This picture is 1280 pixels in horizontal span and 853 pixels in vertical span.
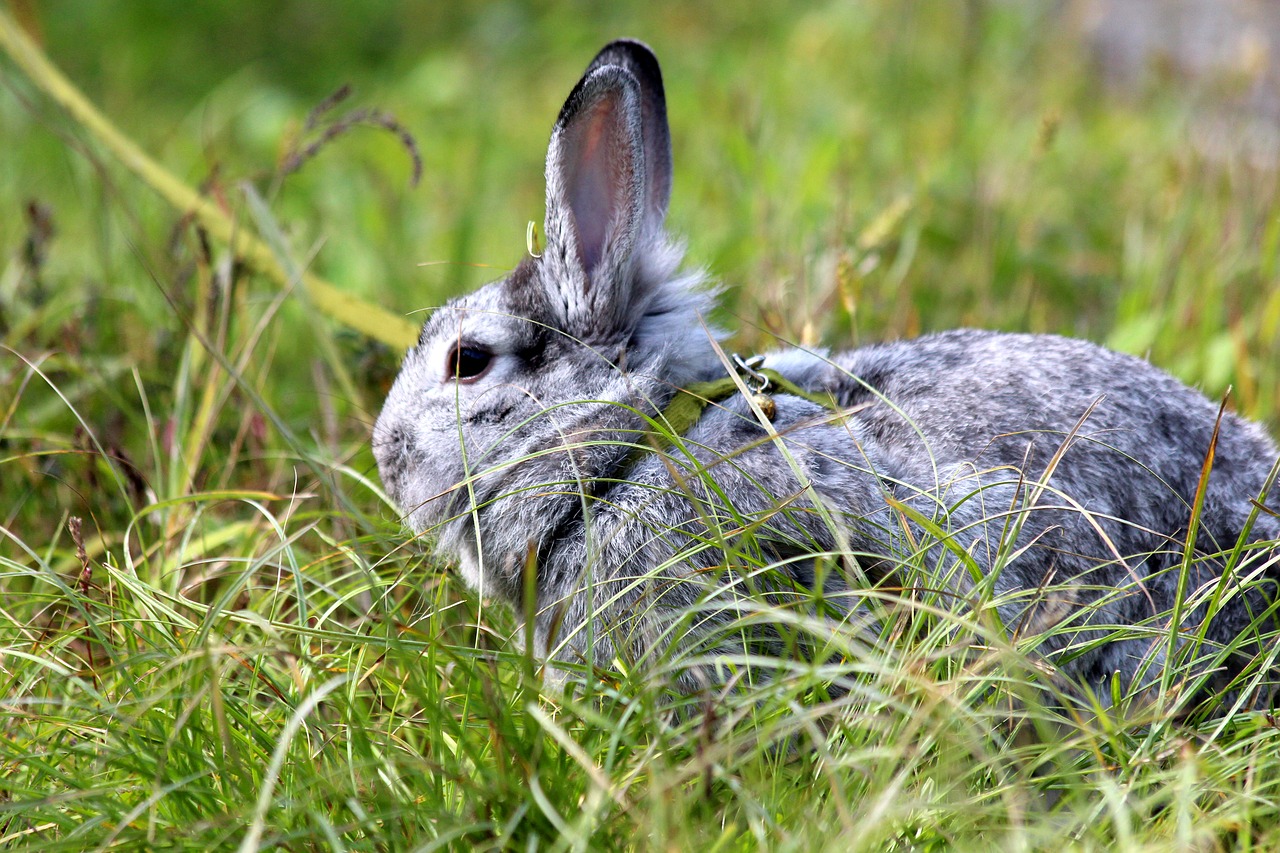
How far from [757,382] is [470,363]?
76 centimetres

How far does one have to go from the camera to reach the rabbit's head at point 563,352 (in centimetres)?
280

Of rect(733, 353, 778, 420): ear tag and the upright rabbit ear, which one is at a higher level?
the upright rabbit ear

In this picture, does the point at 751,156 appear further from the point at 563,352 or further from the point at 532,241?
the point at 563,352

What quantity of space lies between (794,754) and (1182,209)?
11.7ft

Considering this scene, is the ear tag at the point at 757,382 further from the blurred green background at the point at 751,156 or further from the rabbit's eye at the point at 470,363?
the rabbit's eye at the point at 470,363

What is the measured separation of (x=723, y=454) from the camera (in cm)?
265

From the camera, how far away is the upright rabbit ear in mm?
2828

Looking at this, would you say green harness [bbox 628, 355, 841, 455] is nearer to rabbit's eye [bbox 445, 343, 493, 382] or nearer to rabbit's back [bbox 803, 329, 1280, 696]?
rabbit's back [bbox 803, 329, 1280, 696]

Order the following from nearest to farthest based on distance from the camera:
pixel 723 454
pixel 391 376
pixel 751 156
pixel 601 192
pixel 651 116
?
pixel 723 454, pixel 601 192, pixel 651 116, pixel 391 376, pixel 751 156

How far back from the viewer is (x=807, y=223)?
5.05m

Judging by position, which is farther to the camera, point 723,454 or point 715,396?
point 715,396

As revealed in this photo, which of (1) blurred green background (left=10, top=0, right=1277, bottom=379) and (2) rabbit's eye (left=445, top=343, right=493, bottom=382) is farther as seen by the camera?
(1) blurred green background (left=10, top=0, right=1277, bottom=379)

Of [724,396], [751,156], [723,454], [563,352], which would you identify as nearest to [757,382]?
[724,396]

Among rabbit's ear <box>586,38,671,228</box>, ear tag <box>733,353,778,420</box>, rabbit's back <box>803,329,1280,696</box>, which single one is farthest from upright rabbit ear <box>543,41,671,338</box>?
rabbit's back <box>803,329,1280,696</box>
